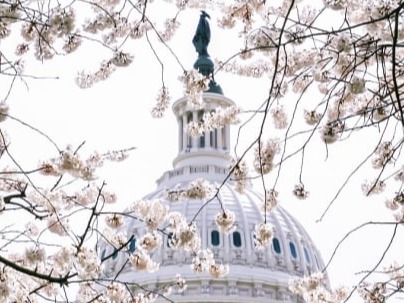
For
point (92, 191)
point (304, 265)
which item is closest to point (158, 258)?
point (304, 265)

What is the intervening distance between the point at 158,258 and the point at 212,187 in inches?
1913

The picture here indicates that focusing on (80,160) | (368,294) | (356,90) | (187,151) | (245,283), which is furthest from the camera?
(187,151)

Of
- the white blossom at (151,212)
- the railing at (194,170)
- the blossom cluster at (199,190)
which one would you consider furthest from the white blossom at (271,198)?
the railing at (194,170)

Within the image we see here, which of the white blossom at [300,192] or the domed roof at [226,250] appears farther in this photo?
the domed roof at [226,250]

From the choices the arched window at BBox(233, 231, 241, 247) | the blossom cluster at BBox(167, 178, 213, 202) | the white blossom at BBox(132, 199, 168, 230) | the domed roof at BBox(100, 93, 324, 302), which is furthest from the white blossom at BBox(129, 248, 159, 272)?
the arched window at BBox(233, 231, 241, 247)

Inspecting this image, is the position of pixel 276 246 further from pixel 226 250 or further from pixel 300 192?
pixel 300 192

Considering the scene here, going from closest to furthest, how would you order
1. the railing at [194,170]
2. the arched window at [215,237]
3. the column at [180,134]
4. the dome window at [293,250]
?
the arched window at [215,237] < the dome window at [293,250] < the railing at [194,170] < the column at [180,134]

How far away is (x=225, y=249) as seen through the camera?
5800 cm

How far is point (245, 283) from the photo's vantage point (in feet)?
182

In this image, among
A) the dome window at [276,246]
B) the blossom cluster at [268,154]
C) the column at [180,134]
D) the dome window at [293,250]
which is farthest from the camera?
the column at [180,134]

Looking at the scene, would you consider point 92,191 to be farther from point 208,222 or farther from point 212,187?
point 208,222

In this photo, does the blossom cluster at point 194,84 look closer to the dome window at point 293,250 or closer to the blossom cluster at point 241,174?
the blossom cluster at point 241,174

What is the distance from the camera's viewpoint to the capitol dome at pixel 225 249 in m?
53.5

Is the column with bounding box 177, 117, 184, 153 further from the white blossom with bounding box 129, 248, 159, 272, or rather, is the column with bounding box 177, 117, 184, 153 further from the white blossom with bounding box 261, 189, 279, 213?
the white blossom with bounding box 129, 248, 159, 272
